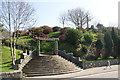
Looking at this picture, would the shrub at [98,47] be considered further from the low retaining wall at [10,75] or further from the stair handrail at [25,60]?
the low retaining wall at [10,75]

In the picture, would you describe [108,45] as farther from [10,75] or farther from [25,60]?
[10,75]

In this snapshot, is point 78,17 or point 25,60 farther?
point 78,17

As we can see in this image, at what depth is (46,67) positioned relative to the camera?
57.7 ft

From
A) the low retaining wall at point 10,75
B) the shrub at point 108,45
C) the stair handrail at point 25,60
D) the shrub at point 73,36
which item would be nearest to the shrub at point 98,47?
the shrub at point 108,45

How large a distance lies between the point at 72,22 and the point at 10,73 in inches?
1597

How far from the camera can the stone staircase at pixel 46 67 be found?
16516 millimetres

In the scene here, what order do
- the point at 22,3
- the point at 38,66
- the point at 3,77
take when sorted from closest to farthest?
the point at 3,77 → the point at 38,66 → the point at 22,3

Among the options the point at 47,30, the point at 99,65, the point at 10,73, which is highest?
the point at 47,30

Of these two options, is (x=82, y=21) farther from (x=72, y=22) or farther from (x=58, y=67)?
(x=58, y=67)

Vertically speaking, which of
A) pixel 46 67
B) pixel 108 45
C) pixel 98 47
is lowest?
pixel 46 67

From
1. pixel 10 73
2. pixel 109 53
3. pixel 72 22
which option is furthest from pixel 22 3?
pixel 72 22

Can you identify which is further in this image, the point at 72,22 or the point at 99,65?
the point at 72,22

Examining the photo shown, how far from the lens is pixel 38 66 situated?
17.5 meters

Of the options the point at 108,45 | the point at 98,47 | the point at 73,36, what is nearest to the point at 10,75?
the point at 73,36
